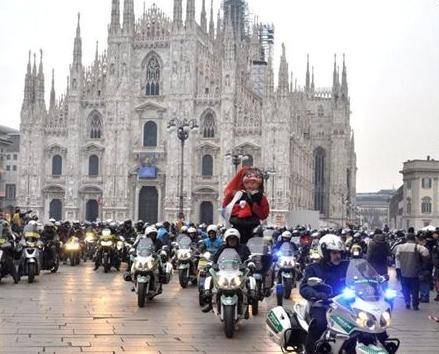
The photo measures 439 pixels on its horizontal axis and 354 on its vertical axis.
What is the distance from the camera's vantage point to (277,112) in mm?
54031

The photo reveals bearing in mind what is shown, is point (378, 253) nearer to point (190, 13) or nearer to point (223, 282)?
point (223, 282)

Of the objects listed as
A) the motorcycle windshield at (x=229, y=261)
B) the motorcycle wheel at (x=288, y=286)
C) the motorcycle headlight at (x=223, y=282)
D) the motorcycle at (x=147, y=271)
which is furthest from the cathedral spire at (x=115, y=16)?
the motorcycle headlight at (x=223, y=282)

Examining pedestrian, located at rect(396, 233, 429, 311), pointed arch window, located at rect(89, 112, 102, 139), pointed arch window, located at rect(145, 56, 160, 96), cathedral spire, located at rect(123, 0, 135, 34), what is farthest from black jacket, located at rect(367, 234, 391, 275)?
pointed arch window, located at rect(89, 112, 102, 139)

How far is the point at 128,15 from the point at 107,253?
38.8 metres

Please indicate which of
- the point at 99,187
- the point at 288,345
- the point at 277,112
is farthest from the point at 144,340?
the point at 99,187

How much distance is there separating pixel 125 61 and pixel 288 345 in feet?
169

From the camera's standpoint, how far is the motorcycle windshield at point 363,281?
6545 mm

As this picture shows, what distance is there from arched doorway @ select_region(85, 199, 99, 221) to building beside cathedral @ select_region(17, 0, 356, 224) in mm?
88

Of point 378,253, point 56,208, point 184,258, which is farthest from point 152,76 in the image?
point 378,253

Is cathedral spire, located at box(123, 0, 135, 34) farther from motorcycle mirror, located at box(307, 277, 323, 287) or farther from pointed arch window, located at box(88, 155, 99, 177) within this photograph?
motorcycle mirror, located at box(307, 277, 323, 287)

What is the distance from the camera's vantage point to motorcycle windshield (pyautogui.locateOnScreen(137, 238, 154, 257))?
13.6 metres

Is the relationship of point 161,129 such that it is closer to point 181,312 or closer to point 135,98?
point 135,98

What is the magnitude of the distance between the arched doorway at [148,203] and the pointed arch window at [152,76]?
25.1 feet

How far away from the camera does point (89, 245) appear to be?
27.0 meters
